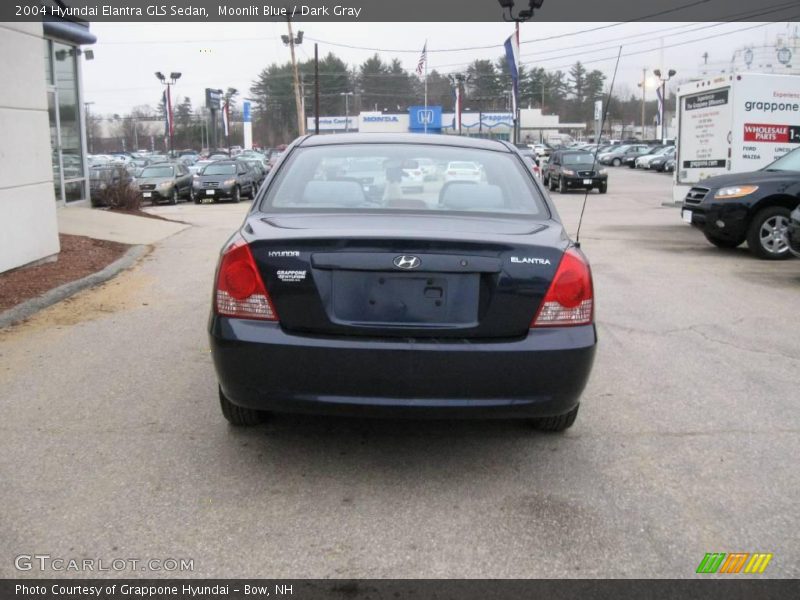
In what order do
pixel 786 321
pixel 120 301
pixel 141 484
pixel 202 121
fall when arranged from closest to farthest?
pixel 141 484, pixel 786 321, pixel 120 301, pixel 202 121

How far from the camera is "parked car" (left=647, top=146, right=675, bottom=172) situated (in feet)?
157

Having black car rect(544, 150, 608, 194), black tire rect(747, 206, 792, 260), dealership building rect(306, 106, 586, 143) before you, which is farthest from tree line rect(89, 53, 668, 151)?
black tire rect(747, 206, 792, 260)

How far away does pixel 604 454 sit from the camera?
399 centimetres

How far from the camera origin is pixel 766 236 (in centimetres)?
1082

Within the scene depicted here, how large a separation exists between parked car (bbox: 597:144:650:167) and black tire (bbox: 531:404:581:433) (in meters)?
58.1

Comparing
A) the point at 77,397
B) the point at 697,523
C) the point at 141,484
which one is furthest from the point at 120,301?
the point at 697,523

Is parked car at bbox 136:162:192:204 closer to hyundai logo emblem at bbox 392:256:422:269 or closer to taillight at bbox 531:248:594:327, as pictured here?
hyundai logo emblem at bbox 392:256:422:269

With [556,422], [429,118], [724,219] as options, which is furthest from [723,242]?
[429,118]

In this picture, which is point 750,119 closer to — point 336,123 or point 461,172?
point 461,172

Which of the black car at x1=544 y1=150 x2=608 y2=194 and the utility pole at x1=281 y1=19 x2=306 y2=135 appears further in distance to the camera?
the utility pole at x1=281 y1=19 x2=306 y2=135

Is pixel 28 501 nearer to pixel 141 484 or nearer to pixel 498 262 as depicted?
pixel 141 484

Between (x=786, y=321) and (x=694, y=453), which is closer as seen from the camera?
(x=694, y=453)

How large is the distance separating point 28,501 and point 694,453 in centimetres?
327
